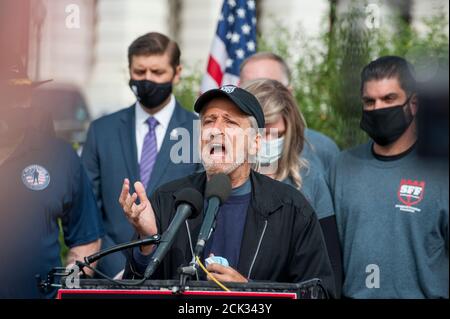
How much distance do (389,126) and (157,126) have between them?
158 cm

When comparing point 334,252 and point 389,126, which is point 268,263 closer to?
point 334,252

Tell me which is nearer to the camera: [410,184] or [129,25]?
[410,184]

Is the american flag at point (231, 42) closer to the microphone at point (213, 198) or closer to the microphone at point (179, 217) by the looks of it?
the microphone at point (213, 198)

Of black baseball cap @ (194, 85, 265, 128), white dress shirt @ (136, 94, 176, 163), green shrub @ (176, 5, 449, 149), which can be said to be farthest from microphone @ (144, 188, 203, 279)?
green shrub @ (176, 5, 449, 149)

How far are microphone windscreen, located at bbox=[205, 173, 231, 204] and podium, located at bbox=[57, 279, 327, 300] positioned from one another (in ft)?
1.35

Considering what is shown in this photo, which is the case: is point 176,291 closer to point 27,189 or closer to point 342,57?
point 27,189

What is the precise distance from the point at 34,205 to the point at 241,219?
144cm

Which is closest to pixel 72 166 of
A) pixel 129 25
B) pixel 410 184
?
pixel 410 184

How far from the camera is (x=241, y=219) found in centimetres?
439

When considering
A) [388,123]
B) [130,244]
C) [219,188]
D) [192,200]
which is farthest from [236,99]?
[388,123]

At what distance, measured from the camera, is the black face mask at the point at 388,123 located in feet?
19.0

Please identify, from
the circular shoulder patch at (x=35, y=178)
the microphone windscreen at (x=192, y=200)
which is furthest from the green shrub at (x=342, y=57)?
the microphone windscreen at (x=192, y=200)

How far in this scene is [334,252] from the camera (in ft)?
18.3

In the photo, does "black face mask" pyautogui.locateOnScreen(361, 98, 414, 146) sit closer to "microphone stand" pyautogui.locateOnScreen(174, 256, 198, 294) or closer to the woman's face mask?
the woman's face mask
